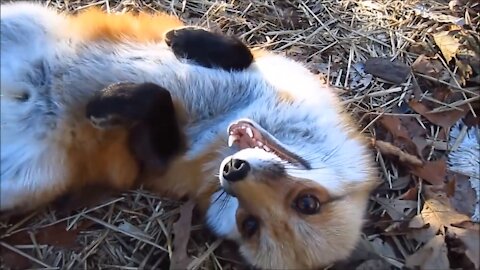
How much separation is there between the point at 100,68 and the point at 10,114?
594 mm

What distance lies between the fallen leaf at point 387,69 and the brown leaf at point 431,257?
4.42 feet

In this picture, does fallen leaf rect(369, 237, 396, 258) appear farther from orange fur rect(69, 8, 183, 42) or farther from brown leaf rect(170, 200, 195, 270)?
orange fur rect(69, 8, 183, 42)

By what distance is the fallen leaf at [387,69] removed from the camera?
483cm

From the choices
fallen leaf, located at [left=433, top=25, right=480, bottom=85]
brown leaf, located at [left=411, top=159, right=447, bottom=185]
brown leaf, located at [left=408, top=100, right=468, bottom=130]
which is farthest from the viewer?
fallen leaf, located at [left=433, top=25, right=480, bottom=85]

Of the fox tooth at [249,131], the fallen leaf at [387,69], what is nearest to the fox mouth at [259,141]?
the fox tooth at [249,131]

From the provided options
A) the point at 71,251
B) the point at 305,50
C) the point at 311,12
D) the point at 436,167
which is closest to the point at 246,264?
the point at 71,251

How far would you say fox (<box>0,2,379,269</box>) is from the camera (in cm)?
366

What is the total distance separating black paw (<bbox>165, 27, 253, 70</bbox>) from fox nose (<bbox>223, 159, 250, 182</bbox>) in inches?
37.3

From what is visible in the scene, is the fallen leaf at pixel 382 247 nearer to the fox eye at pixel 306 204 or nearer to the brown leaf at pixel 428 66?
the fox eye at pixel 306 204

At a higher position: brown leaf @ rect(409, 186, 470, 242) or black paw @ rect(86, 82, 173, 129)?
black paw @ rect(86, 82, 173, 129)

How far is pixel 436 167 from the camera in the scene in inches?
167

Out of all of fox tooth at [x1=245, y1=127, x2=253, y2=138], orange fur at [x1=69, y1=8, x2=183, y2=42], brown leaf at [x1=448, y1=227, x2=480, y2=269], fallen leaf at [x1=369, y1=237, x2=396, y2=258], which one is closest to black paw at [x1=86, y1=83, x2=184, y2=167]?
fox tooth at [x1=245, y1=127, x2=253, y2=138]

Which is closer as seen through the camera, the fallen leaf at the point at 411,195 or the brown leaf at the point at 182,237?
the brown leaf at the point at 182,237

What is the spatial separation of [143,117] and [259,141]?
0.64m
